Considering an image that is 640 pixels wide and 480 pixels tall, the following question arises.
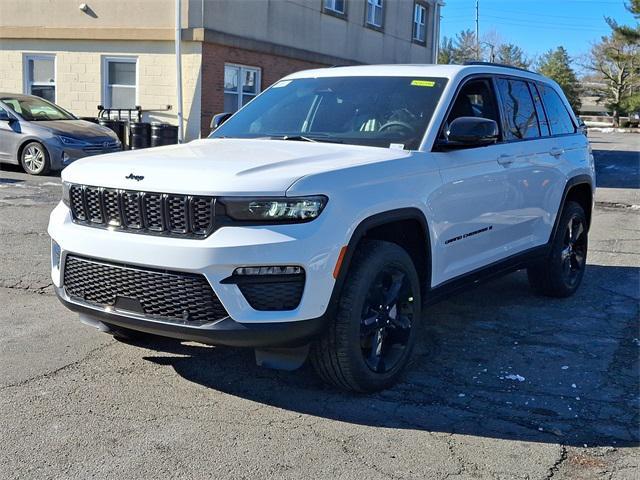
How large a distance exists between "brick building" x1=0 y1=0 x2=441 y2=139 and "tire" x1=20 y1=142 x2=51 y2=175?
5.03 meters

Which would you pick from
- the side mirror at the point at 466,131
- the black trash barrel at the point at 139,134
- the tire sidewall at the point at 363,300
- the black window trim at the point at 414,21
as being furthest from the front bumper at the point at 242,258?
the black window trim at the point at 414,21

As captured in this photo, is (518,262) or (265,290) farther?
(518,262)

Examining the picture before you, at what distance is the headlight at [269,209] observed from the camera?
3.67m

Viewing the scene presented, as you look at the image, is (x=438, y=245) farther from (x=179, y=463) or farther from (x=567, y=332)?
(x=179, y=463)

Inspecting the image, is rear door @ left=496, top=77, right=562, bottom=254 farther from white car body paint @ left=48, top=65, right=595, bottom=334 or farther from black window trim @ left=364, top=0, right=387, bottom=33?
black window trim @ left=364, top=0, right=387, bottom=33

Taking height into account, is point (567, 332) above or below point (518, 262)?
below

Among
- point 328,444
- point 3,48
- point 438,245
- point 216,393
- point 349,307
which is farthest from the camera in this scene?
point 3,48

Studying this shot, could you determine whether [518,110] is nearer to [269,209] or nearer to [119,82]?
[269,209]

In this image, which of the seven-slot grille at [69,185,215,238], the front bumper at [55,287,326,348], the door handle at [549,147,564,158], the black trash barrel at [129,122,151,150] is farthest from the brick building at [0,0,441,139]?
the front bumper at [55,287,326,348]

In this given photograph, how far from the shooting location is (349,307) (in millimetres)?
3953

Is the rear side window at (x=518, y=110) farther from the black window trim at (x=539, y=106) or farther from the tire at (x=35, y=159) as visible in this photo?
the tire at (x=35, y=159)

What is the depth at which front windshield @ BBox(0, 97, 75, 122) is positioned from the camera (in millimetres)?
14500

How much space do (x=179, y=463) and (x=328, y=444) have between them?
2.41 feet

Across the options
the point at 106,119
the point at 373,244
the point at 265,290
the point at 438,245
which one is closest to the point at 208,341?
the point at 265,290
